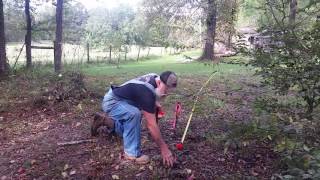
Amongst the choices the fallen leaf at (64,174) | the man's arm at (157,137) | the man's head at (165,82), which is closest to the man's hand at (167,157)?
the man's arm at (157,137)

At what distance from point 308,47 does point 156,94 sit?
1.66 metres

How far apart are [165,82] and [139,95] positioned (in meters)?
0.33

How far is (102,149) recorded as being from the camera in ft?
17.0

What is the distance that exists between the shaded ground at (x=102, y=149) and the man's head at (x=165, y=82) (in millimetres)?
781

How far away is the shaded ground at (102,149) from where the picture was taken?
4.36 metres

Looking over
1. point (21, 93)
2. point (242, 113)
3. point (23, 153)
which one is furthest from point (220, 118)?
point (21, 93)

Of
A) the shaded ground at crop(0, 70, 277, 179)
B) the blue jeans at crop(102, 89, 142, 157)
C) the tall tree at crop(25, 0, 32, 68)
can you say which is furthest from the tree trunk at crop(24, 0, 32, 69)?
the blue jeans at crop(102, 89, 142, 157)

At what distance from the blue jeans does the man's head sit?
0.41 m

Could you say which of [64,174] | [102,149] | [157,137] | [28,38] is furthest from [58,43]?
[157,137]

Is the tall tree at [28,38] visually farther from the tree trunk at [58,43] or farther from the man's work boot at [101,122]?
the man's work boot at [101,122]

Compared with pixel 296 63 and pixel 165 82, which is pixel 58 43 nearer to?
pixel 165 82

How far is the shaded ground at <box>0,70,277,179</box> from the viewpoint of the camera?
436cm

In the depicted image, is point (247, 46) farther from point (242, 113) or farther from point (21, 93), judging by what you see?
point (21, 93)

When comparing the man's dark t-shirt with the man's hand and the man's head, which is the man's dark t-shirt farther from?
the man's hand
